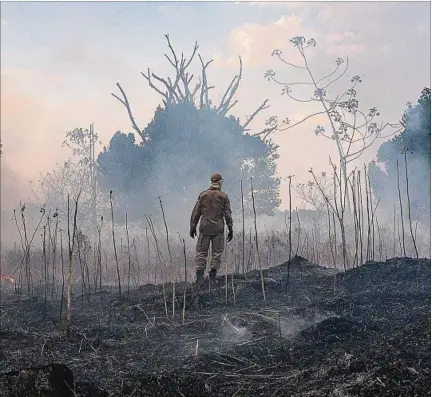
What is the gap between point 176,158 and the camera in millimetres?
15836

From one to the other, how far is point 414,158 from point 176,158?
753cm

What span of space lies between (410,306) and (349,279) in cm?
137

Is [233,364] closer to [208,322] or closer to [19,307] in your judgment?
[208,322]

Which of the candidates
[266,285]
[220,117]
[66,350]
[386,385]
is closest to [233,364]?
[386,385]

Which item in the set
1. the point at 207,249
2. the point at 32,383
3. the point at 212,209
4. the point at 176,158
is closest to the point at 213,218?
the point at 212,209

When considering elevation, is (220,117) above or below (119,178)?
above

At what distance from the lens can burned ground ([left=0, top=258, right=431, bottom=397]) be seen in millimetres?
2984

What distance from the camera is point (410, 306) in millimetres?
4848

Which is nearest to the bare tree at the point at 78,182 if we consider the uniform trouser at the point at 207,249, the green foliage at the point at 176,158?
the green foliage at the point at 176,158

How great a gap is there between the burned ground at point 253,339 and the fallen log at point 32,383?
0.24 m

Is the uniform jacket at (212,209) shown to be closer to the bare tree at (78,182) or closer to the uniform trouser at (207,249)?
the uniform trouser at (207,249)

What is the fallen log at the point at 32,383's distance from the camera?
276cm

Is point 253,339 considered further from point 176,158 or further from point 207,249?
point 176,158

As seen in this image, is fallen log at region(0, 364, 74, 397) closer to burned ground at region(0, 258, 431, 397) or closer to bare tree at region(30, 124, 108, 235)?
burned ground at region(0, 258, 431, 397)
